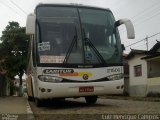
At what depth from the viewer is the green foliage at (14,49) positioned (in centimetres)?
4192

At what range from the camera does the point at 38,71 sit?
11555 mm

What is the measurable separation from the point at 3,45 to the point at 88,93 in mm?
32854

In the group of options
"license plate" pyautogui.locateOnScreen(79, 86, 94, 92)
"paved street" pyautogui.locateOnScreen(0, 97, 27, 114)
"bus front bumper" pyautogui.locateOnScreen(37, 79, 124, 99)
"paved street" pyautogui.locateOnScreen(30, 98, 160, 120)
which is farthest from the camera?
"license plate" pyautogui.locateOnScreen(79, 86, 94, 92)

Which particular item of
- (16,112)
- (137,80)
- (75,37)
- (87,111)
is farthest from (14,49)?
(87,111)

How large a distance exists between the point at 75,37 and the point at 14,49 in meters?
31.6

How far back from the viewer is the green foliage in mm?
41922

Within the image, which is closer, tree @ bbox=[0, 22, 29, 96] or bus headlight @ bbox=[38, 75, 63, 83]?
bus headlight @ bbox=[38, 75, 63, 83]

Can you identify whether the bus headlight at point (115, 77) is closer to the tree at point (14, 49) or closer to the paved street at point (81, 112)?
the paved street at point (81, 112)

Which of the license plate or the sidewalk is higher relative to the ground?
the license plate

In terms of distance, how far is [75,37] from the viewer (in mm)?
12062

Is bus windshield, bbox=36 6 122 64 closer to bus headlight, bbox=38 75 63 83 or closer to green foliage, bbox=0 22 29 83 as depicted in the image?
bus headlight, bbox=38 75 63 83

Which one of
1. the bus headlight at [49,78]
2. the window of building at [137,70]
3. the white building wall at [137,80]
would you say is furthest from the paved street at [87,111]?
the window of building at [137,70]

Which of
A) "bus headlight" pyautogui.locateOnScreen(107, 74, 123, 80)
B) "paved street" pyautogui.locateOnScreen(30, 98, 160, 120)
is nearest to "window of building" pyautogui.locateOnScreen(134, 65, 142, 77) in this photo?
"paved street" pyautogui.locateOnScreen(30, 98, 160, 120)

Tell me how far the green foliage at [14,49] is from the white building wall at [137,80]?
11.8m
